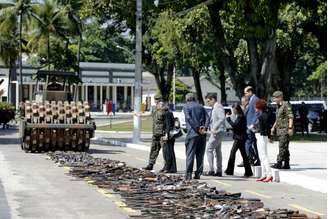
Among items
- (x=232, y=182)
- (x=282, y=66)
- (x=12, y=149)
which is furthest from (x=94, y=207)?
(x=282, y=66)

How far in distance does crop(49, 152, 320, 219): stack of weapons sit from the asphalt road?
360 millimetres

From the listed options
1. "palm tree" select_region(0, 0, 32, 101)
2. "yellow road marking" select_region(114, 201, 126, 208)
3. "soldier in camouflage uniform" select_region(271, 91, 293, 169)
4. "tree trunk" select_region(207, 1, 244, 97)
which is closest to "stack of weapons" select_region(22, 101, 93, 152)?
"soldier in camouflage uniform" select_region(271, 91, 293, 169)

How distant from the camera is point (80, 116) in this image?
25.2m

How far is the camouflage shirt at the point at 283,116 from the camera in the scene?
57.3 feet

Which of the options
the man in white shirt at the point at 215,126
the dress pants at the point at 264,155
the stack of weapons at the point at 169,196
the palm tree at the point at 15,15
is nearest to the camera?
the stack of weapons at the point at 169,196

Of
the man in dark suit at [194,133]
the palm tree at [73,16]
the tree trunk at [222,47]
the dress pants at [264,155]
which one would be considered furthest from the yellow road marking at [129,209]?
the palm tree at [73,16]

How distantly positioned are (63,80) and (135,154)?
492cm

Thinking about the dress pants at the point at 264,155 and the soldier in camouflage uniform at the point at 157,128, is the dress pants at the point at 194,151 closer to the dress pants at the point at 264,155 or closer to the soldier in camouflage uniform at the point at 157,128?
the dress pants at the point at 264,155

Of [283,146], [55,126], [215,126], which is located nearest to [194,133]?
[215,126]

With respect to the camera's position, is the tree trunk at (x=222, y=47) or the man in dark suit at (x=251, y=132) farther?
the tree trunk at (x=222, y=47)

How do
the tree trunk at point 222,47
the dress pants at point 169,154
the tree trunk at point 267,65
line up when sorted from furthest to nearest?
1. the tree trunk at point 222,47
2. the tree trunk at point 267,65
3. the dress pants at point 169,154

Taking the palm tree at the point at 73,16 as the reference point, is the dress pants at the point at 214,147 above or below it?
below

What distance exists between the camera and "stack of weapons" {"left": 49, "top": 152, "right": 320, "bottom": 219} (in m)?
11.0

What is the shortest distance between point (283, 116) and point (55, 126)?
9.51 metres
